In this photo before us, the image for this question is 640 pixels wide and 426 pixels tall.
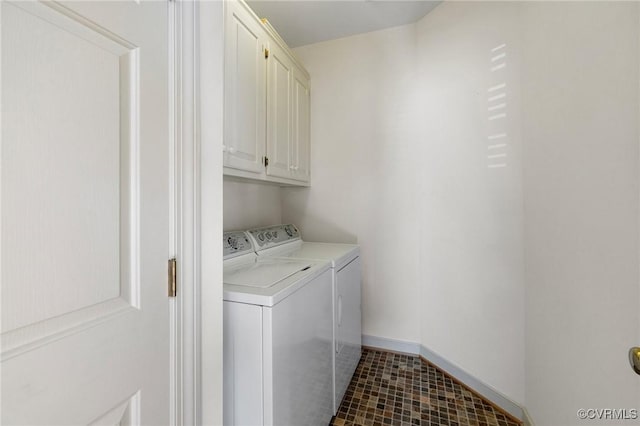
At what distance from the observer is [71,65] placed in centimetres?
56

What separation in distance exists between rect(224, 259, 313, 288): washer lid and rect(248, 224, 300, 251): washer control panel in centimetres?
18

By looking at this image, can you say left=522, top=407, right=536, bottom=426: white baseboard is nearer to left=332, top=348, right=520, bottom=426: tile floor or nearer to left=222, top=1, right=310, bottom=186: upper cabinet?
left=332, top=348, right=520, bottom=426: tile floor

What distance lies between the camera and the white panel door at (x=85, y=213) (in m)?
0.49

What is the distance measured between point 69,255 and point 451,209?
6.71 feet

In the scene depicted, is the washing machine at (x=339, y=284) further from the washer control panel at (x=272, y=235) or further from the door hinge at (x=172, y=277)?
the door hinge at (x=172, y=277)

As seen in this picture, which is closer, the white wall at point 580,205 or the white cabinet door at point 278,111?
Answer: the white wall at point 580,205

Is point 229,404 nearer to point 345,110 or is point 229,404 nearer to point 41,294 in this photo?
point 41,294

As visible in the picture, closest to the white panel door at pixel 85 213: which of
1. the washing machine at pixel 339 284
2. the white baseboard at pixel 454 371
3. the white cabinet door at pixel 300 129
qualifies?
the washing machine at pixel 339 284

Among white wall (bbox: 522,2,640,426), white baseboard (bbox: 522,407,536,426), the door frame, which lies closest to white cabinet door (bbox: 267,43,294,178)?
the door frame

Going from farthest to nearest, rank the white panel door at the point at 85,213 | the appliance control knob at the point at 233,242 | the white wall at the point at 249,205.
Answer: the white wall at the point at 249,205 < the appliance control knob at the point at 233,242 < the white panel door at the point at 85,213

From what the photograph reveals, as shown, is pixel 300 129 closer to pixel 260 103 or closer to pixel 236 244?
pixel 260 103

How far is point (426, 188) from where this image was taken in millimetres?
2219

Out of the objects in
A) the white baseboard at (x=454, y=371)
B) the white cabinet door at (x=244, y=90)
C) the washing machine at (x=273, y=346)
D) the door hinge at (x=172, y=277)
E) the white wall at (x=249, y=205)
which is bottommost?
the white baseboard at (x=454, y=371)

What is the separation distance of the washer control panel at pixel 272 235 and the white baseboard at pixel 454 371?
1.11 meters
